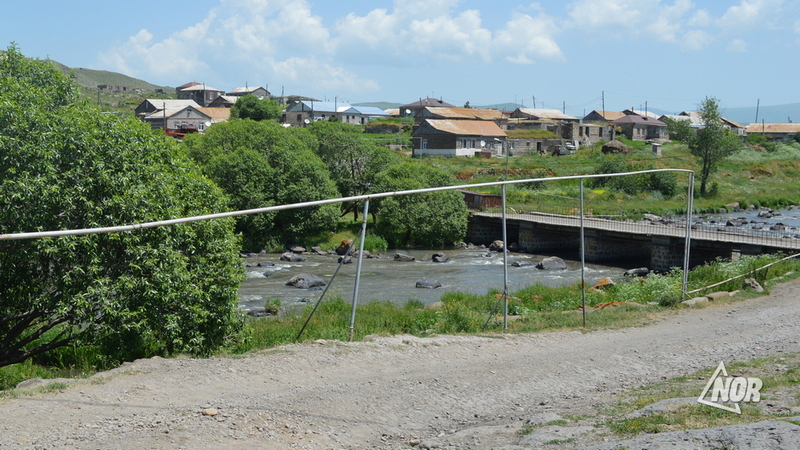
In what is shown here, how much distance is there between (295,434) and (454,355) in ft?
13.7

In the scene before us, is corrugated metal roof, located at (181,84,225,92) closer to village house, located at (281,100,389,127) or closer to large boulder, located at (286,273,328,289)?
village house, located at (281,100,389,127)

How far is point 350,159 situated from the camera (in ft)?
161

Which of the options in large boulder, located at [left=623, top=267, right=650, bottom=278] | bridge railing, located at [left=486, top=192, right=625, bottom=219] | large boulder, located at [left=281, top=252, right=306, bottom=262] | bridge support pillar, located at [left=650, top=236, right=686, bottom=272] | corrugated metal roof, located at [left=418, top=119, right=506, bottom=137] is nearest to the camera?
large boulder, located at [left=623, top=267, right=650, bottom=278]

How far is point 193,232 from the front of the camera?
1417 centimetres

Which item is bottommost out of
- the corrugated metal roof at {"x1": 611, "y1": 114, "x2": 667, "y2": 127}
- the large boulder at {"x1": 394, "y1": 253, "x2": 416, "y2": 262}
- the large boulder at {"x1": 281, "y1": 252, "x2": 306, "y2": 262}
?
the large boulder at {"x1": 394, "y1": 253, "x2": 416, "y2": 262}

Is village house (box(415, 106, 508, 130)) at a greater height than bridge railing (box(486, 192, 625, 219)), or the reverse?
village house (box(415, 106, 508, 130))

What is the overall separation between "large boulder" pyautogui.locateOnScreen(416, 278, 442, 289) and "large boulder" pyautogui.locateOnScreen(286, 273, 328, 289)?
13.8 feet

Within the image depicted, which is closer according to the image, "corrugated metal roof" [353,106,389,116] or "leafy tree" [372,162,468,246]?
"leafy tree" [372,162,468,246]

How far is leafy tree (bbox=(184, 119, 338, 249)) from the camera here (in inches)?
1582

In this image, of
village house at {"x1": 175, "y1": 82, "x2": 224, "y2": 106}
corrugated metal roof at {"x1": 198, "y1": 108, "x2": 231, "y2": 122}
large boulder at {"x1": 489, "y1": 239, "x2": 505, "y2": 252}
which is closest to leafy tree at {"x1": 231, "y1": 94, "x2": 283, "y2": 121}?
corrugated metal roof at {"x1": 198, "y1": 108, "x2": 231, "y2": 122}

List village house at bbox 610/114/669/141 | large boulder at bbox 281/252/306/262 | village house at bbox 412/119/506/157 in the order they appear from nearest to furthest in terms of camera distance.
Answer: large boulder at bbox 281/252/306/262 → village house at bbox 412/119/506/157 → village house at bbox 610/114/669/141

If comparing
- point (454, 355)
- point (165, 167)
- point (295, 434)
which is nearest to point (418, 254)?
point (165, 167)

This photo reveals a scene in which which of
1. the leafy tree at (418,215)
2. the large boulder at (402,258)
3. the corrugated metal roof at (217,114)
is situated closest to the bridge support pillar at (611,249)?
the leafy tree at (418,215)

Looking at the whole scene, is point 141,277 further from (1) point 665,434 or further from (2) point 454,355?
(1) point 665,434
